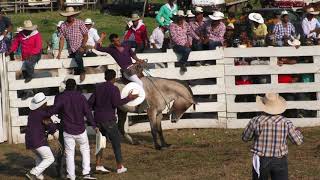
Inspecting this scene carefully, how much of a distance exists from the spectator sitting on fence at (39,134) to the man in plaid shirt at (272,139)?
4294 millimetres

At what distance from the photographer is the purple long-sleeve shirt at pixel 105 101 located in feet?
42.8

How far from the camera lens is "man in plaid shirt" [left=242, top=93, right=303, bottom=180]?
30.3 ft

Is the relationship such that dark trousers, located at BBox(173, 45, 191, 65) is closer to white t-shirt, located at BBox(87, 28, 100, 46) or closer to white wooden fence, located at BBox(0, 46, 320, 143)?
white wooden fence, located at BBox(0, 46, 320, 143)

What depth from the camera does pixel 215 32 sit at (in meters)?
17.9

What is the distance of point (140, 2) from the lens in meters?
45.8

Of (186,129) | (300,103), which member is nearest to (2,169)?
(186,129)

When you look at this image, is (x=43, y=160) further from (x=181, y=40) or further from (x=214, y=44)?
(x=214, y=44)

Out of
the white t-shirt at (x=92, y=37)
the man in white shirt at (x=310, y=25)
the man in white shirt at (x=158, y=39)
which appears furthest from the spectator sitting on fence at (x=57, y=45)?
the man in white shirt at (x=310, y=25)

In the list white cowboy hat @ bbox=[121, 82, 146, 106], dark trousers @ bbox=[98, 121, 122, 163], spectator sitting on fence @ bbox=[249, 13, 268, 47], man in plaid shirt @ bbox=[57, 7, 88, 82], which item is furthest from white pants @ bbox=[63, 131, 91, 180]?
spectator sitting on fence @ bbox=[249, 13, 268, 47]

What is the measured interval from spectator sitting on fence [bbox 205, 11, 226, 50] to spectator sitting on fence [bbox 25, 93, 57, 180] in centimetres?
616

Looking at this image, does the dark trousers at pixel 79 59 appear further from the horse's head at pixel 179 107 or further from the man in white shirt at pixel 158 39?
the man in white shirt at pixel 158 39

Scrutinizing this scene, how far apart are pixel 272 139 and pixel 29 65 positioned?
8.09 metres

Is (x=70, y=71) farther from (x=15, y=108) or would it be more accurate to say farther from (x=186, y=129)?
(x=186, y=129)

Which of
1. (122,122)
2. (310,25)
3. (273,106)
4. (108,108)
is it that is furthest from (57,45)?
(273,106)
